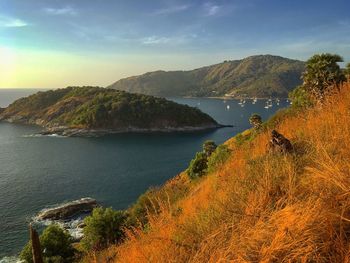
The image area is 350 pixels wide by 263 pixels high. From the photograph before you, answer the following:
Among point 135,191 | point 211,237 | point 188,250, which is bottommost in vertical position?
point 135,191

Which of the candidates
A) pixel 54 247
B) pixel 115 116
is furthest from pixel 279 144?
pixel 115 116

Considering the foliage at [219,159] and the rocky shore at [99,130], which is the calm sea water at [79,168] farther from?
the foliage at [219,159]

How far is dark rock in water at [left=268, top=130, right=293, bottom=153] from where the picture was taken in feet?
27.0

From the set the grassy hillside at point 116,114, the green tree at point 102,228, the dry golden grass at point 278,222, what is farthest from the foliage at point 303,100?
the grassy hillside at point 116,114

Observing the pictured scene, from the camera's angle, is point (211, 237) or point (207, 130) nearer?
point (211, 237)

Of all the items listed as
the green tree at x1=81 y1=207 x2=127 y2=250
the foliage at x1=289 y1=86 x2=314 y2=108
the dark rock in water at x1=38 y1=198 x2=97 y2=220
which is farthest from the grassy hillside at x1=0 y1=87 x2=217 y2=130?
the green tree at x1=81 y1=207 x2=127 y2=250

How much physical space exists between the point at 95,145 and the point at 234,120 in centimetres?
7782

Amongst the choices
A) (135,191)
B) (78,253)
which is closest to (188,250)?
(78,253)

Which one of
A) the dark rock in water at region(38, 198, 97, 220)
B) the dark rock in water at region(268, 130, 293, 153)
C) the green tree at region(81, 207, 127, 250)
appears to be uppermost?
the dark rock in water at region(268, 130, 293, 153)

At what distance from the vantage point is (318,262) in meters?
3.74

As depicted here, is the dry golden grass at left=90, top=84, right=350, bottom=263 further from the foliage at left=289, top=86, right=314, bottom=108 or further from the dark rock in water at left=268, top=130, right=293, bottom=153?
the foliage at left=289, top=86, right=314, bottom=108

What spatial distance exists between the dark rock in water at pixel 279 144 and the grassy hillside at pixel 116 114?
13411 cm

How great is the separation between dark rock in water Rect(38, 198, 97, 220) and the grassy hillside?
86571 mm

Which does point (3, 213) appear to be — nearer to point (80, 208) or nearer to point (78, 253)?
point (80, 208)
